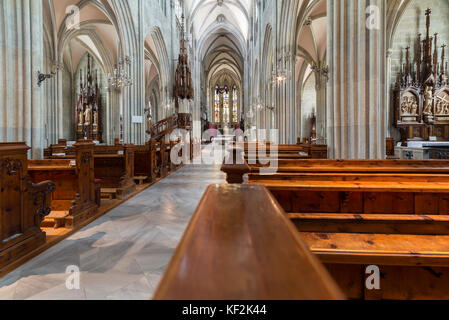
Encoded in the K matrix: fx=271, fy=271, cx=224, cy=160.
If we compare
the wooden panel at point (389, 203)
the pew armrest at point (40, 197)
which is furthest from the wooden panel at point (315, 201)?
the pew armrest at point (40, 197)

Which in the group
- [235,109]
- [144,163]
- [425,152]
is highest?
[235,109]

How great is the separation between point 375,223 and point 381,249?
1.10ft

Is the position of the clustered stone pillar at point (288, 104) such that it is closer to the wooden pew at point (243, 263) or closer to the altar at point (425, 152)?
the altar at point (425, 152)

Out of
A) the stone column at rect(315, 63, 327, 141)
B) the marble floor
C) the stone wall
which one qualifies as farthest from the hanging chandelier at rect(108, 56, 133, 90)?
the stone wall

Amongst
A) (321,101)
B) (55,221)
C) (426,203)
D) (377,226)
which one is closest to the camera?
(377,226)

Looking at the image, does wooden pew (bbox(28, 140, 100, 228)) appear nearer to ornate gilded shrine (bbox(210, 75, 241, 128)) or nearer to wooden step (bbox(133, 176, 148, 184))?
wooden step (bbox(133, 176, 148, 184))

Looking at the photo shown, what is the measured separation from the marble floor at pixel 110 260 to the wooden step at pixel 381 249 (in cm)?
121

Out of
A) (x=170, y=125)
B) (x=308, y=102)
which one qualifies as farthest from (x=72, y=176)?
(x=308, y=102)

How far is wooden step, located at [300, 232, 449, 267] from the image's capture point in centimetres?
152

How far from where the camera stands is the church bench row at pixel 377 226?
1.58 meters

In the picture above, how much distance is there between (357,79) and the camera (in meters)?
5.67

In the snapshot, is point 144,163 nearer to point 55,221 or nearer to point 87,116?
point 55,221
